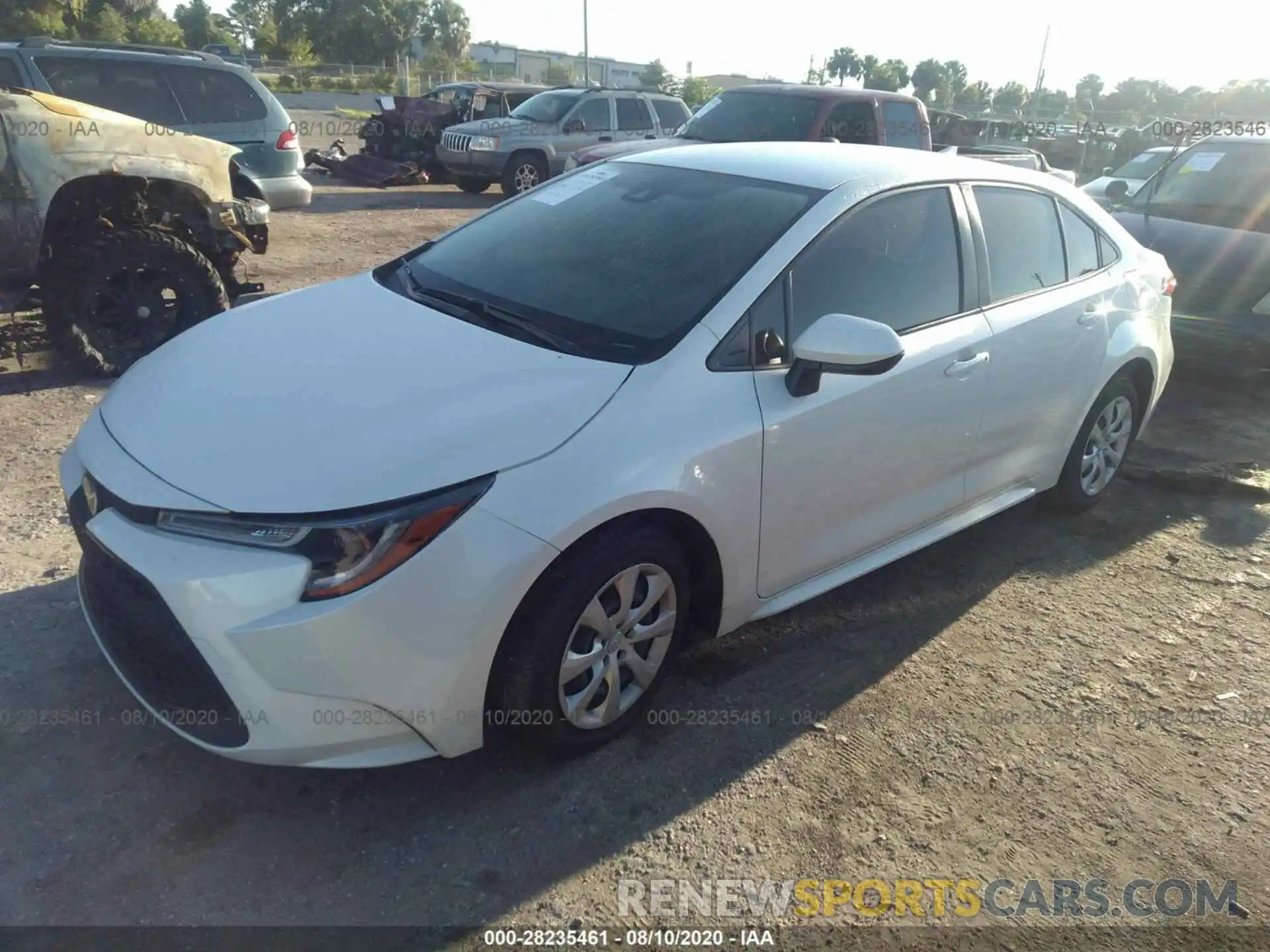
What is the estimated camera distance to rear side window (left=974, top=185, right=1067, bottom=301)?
379 centimetres

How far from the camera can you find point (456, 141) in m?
15.4

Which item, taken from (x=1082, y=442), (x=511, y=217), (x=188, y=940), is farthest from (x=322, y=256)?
(x=188, y=940)

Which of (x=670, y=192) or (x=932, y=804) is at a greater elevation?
(x=670, y=192)

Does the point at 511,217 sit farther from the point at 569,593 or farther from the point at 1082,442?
the point at 1082,442

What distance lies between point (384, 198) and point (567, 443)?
14.0 metres

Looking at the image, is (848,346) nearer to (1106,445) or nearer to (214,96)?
(1106,445)

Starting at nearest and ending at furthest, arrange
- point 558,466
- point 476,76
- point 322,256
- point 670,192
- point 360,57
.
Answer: point 558,466
point 670,192
point 322,256
point 476,76
point 360,57

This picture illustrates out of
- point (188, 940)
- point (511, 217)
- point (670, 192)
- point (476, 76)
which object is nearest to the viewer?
point (188, 940)

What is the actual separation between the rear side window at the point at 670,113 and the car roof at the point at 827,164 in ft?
41.7

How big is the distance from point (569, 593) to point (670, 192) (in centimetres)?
170

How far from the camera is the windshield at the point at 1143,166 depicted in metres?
12.4

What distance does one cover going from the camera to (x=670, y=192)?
11.6 ft

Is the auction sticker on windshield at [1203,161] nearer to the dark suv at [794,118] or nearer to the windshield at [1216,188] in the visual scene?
the windshield at [1216,188]

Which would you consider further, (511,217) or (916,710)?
(511,217)
